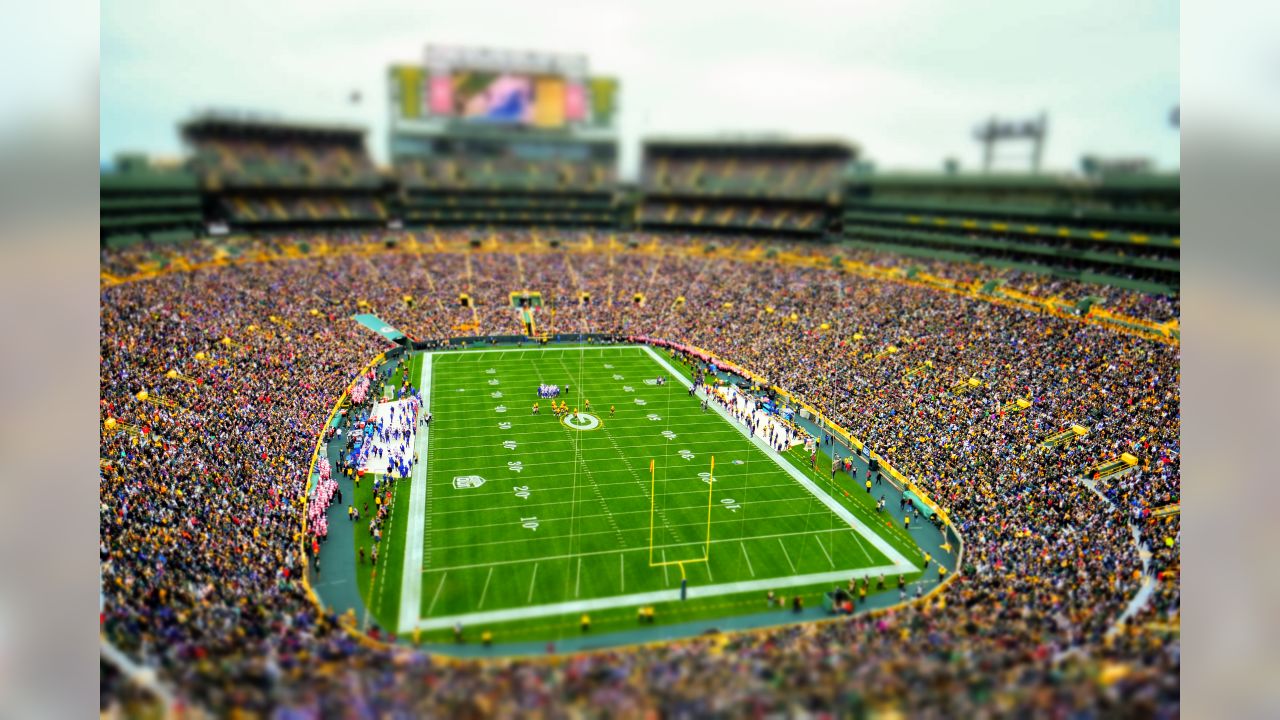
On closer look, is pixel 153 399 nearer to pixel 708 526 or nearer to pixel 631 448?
pixel 631 448

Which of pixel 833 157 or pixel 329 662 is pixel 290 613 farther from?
pixel 833 157

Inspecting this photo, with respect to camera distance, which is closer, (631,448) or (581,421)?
(631,448)

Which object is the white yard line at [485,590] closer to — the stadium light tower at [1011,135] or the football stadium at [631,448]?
the football stadium at [631,448]

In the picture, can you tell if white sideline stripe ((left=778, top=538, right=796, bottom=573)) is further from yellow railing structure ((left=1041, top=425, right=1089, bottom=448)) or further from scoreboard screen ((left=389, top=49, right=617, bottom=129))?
scoreboard screen ((left=389, top=49, right=617, bottom=129))

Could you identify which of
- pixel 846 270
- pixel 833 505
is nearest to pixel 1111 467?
pixel 833 505

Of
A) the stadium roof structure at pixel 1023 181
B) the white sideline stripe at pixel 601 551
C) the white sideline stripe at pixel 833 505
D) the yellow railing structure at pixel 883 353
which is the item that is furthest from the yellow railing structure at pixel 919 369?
the stadium roof structure at pixel 1023 181
